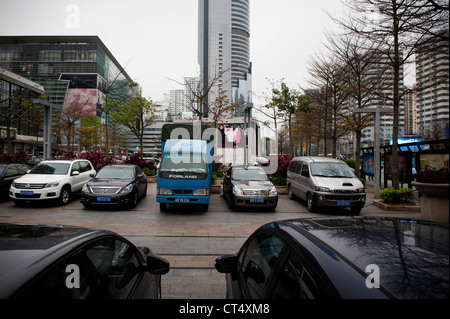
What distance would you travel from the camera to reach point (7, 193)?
11484mm

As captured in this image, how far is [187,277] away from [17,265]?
129 inches

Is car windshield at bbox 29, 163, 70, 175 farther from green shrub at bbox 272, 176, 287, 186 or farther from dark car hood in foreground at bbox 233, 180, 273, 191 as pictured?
green shrub at bbox 272, 176, 287, 186

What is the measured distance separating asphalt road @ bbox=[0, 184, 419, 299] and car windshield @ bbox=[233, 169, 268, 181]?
50.9 inches

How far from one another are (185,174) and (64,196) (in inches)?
202

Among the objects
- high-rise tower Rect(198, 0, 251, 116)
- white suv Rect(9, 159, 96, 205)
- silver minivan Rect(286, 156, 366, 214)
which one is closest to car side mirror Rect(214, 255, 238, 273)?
silver minivan Rect(286, 156, 366, 214)

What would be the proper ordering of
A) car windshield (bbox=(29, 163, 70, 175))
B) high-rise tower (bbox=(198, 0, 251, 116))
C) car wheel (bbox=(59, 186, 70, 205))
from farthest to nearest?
high-rise tower (bbox=(198, 0, 251, 116)), car windshield (bbox=(29, 163, 70, 175)), car wheel (bbox=(59, 186, 70, 205))

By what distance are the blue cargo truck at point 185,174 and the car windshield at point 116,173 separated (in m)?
1.78

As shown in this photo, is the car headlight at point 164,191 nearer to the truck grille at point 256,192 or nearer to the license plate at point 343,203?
the truck grille at point 256,192

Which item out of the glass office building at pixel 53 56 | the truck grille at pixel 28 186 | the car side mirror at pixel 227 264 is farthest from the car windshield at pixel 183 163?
the glass office building at pixel 53 56

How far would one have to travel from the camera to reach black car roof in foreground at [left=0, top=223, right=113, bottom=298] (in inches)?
56.3

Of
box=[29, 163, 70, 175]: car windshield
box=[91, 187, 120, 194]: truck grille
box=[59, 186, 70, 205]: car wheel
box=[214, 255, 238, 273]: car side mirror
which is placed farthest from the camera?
box=[29, 163, 70, 175]: car windshield

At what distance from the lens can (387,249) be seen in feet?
5.35

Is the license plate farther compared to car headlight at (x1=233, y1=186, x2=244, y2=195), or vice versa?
car headlight at (x1=233, y1=186, x2=244, y2=195)
